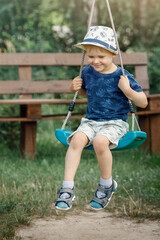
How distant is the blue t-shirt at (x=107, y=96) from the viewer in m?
3.35

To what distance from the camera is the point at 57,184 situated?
453 cm

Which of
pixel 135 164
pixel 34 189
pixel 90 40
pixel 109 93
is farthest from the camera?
pixel 135 164

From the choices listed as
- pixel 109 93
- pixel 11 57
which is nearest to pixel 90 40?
pixel 109 93

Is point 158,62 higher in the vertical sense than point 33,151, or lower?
higher

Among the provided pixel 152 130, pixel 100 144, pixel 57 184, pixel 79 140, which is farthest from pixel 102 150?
pixel 152 130

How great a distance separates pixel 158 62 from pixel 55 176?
4.80 m

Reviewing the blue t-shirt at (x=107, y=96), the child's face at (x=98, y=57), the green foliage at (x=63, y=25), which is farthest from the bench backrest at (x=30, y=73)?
the child's face at (x=98, y=57)

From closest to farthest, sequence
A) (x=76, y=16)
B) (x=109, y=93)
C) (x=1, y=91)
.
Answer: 1. (x=109, y=93)
2. (x=1, y=91)
3. (x=76, y=16)

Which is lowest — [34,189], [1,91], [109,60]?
[34,189]

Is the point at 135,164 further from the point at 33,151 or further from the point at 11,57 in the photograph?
the point at 11,57

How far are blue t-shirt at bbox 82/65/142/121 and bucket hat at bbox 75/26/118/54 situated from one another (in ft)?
0.79

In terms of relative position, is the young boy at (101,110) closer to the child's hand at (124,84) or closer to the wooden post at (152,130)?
the child's hand at (124,84)

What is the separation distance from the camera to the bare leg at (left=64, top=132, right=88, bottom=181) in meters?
3.02

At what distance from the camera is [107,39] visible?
3.17 meters
